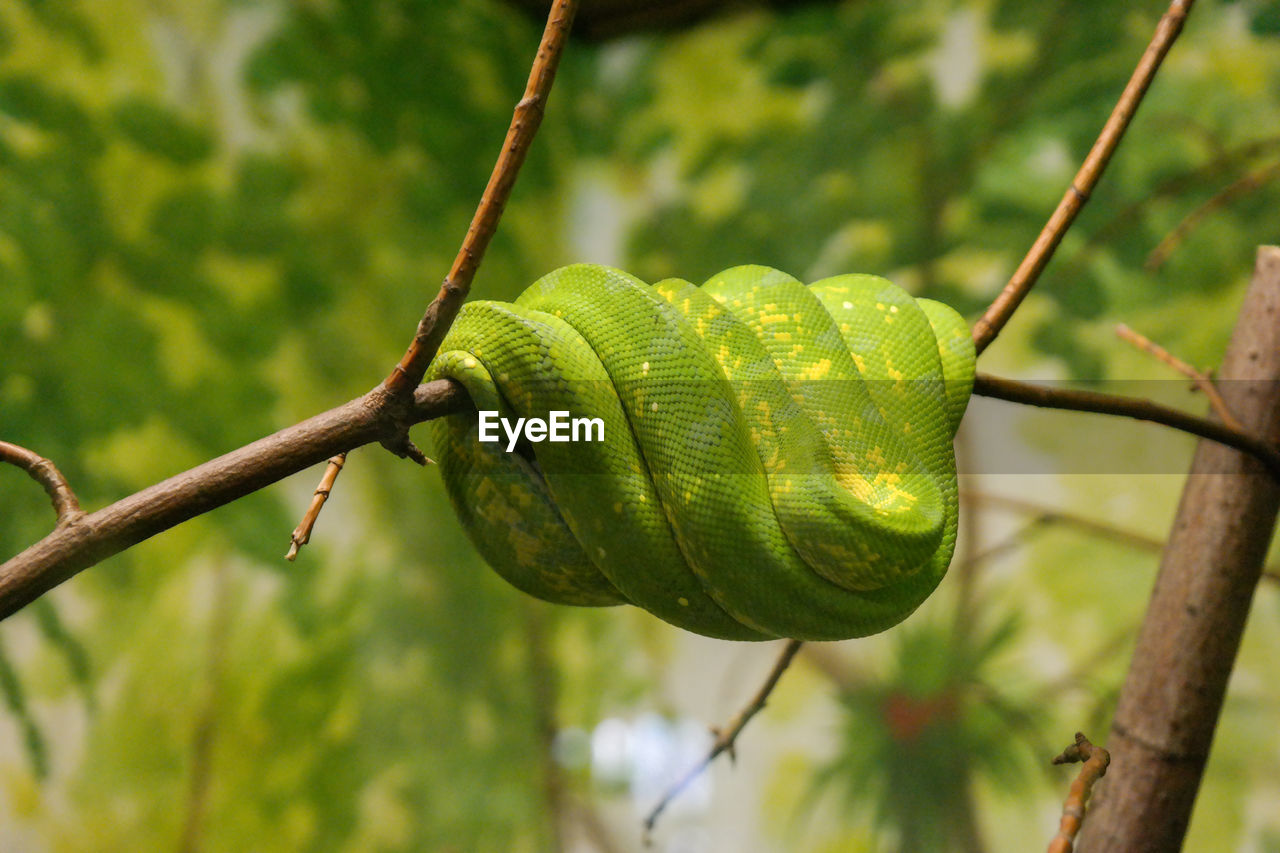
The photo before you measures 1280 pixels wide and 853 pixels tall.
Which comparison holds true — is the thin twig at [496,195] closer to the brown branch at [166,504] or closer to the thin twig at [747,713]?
the brown branch at [166,504]

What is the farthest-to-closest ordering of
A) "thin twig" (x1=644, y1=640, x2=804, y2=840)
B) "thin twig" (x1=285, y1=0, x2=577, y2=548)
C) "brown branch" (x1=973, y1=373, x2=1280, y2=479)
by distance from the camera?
"thin twig" (x1=644, y1=640, x2=804, y2=840) < "brown branch" (x1=973, y1=373, x2=1280, y2=479) < "thin twig" (x1=285, y1=0, x2=577, y2=548)

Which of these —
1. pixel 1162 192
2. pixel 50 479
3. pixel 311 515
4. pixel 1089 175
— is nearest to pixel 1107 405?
pixel 1089 175

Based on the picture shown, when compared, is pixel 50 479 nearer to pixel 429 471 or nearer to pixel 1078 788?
pixel 1078 788

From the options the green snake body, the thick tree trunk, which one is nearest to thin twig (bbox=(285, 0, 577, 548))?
the green snake body

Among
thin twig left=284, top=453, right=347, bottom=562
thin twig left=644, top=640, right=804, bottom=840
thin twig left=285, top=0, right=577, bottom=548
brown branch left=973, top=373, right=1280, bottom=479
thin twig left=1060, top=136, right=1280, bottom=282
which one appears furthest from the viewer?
thin twig left=1060, top=136, right=1280, bottom=282
